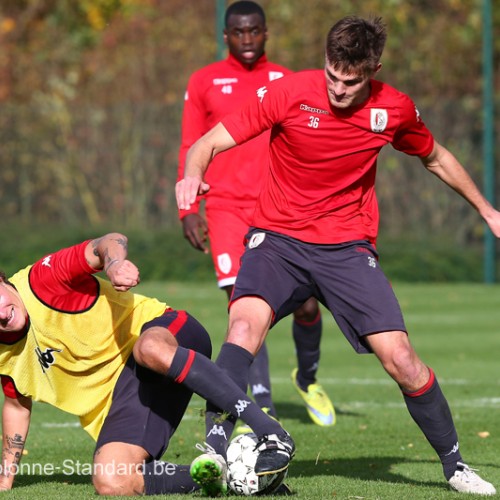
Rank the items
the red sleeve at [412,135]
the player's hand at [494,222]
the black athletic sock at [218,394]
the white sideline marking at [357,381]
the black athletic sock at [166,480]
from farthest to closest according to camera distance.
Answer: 1. the white sideline marking at [357,381]
2. the player's hand at [494,222]
3. the red sleeve at [412,135]
4. the black athletic sock at [166,480]
5. the black athletic sock at [218,394]

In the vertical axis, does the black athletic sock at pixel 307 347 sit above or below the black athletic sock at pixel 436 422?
below

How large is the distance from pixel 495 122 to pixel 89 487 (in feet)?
54.6

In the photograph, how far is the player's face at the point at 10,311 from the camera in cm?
563

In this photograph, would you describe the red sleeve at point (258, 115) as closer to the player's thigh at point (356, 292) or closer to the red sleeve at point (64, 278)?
the player's thigh at point (356, 292)

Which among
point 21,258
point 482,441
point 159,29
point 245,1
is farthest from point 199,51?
point 482,441

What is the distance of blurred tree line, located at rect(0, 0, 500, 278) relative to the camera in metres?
21.9

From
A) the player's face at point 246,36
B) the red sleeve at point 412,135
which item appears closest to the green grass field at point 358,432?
the red sleeve at point 412,135

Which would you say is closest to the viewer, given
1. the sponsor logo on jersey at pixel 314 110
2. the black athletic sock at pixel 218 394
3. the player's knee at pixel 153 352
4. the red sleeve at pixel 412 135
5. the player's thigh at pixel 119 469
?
the black athletic sock at pixel 218 394

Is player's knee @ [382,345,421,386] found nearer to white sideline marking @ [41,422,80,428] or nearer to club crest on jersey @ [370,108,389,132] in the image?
club crest on jersey @ [370,108,389,132]

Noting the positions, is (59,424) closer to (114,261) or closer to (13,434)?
(13,434)

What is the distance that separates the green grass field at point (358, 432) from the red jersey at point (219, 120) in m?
1.59

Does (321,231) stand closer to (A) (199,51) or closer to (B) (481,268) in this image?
(B) (481,268)

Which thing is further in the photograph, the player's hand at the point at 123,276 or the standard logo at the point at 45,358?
the standard logo at the point at 45,358

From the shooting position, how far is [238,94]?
861 cm
